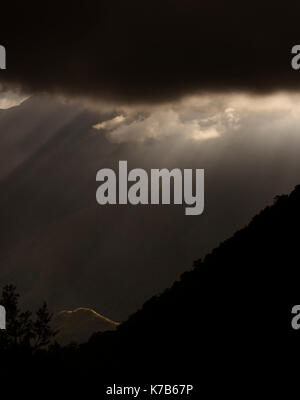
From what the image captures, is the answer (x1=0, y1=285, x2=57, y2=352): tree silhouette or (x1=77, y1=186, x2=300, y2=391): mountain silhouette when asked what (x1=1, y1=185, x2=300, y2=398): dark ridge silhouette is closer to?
(x1=77, y1=186, x2=300, y2=391): mountain silhouette

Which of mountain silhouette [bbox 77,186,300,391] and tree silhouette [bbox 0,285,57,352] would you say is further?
tree silhouette [bbox 0,285,57,352]

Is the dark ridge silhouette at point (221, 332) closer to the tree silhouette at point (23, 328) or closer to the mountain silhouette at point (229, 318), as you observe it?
the mountain silhouette at point (229, 318)

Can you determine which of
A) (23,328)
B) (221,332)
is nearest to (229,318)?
(221,332)

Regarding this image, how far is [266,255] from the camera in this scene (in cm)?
6662

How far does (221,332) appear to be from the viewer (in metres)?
55.7

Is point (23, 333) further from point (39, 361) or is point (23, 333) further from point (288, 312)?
point (288, 312)

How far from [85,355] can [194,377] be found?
18.9 meters

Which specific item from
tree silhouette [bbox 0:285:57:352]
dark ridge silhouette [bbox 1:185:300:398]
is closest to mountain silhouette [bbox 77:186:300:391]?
dark ridge silhouette [bbox 1:185:300:398]

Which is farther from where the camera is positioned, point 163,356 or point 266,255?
point 266,255

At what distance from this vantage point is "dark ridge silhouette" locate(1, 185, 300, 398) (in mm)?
49656

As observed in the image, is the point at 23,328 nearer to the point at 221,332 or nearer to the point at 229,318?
the point at 221,332
